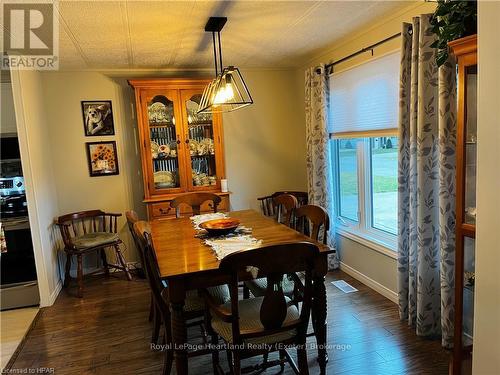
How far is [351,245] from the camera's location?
3.56 m

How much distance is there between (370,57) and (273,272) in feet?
7.20

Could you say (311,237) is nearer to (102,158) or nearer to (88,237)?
(88,237)

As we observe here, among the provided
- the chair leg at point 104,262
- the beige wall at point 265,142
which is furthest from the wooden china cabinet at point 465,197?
the chair leg at point 104,262

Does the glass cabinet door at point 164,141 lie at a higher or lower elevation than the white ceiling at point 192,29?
lower

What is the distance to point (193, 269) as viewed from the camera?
1804 mm

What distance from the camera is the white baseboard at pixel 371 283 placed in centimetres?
299

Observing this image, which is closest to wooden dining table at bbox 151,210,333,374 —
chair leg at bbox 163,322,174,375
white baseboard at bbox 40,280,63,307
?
chair leg at bbox 163,322,174,375

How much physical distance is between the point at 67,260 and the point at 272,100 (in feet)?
9.48

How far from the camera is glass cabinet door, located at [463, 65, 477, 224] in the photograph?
5.70 feet

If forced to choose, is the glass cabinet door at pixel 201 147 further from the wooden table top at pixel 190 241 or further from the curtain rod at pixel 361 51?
the curtain rod at pixel 361 51

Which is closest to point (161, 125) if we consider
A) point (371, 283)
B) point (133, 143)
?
point (133, 143)

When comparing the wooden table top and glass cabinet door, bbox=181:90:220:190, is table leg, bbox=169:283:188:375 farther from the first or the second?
glass cabinet door, bbox=181:90:220:190

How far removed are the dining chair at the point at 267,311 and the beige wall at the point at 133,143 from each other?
257 centimetres

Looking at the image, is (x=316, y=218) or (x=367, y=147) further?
(x=367, y=147)
